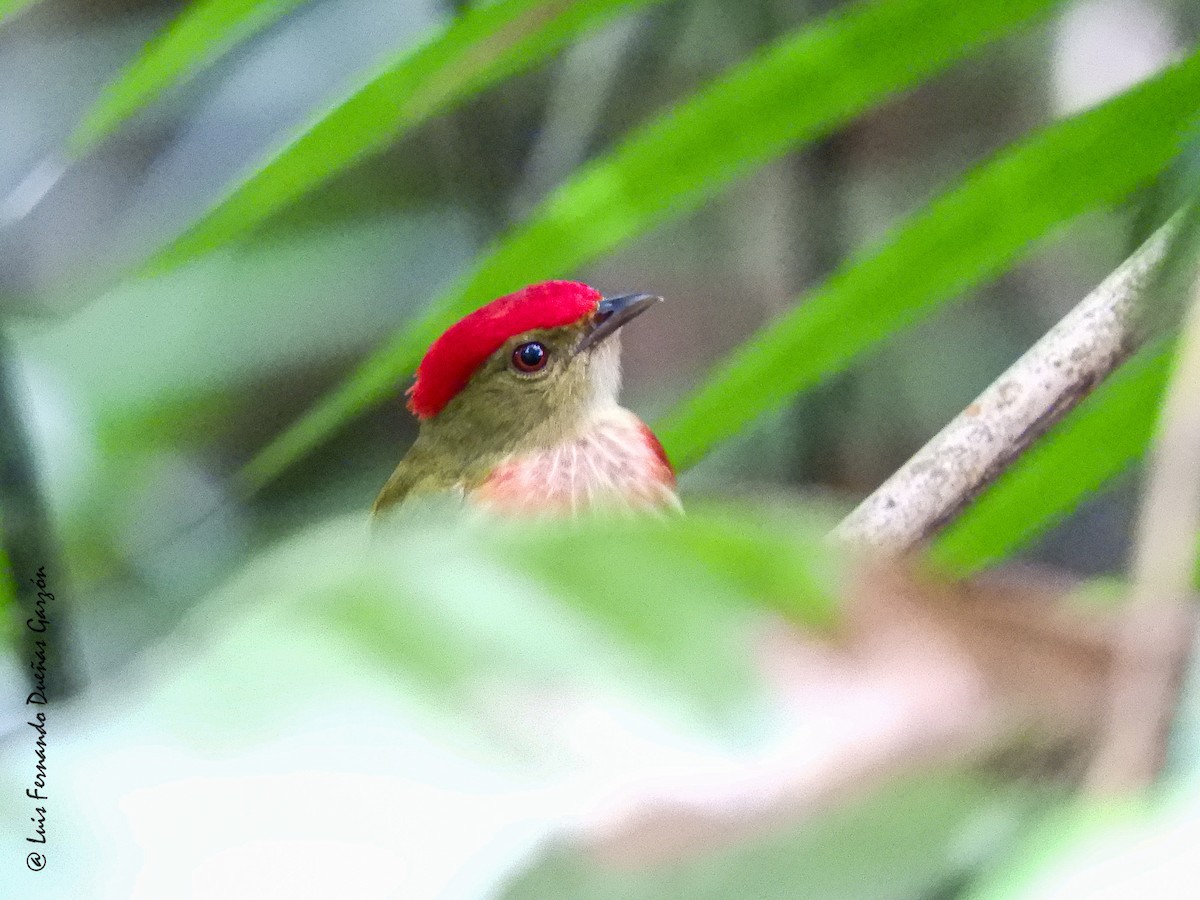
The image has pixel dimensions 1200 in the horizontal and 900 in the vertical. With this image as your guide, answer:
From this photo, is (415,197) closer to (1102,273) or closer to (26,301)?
(26,301)

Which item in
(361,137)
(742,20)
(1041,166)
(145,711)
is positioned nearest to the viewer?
(145,711)

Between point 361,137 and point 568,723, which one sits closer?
point 568,723

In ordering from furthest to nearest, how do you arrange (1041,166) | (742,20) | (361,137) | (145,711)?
1. (742,20)
2. (361,137)
3. (1041,166)
4. (145,711)

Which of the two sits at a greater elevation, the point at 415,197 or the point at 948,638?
the point at 415,197

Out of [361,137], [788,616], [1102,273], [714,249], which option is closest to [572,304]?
[714,249]

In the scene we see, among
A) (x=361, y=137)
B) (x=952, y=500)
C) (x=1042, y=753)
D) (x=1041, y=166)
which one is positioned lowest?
(x=1042, y=753)

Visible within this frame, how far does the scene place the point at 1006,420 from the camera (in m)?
0.58

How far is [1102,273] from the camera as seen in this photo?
2.43 ft

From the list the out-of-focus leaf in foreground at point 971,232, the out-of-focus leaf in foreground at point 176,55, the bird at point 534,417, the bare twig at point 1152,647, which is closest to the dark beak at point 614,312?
the bird at point 534,417

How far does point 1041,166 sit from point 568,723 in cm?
50

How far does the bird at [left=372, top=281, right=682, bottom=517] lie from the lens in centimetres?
90

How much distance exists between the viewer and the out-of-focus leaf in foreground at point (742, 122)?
595 mm

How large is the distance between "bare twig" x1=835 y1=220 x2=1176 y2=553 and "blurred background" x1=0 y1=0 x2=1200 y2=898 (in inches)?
1.6

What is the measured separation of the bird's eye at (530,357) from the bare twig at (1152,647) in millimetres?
729
